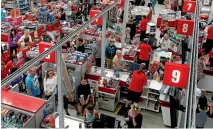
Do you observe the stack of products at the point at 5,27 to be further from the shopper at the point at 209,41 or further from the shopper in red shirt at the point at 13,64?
the shopper at the point at 209,41

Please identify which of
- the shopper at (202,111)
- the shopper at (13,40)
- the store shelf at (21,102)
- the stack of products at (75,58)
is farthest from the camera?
the shopper at (13,40)

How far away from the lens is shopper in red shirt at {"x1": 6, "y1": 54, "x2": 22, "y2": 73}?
8867 mm

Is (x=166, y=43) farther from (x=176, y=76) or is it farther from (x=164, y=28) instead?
(x=176, y=76)

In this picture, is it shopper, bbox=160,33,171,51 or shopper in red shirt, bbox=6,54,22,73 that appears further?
shopper, bbox=160,33,171,51

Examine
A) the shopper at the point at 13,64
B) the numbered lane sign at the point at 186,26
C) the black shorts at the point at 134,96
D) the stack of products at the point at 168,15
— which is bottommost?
the black shorts at the point at 134,96

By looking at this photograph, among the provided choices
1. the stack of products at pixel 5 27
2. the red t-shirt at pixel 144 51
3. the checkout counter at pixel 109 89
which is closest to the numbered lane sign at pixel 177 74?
the checkout counter at pixel 109 89

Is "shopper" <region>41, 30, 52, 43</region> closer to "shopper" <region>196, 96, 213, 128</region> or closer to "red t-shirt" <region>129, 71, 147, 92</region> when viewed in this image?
"red t-shirt" <region>129, 71, 147, 92</region>

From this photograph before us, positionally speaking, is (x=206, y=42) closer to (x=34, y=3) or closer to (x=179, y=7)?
(x=179, y=7)

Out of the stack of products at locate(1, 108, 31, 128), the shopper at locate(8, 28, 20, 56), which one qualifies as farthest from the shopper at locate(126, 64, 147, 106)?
the shopper at locate(8, 28, 20, 56)

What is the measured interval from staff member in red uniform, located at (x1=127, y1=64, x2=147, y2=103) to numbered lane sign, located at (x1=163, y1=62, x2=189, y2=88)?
172 centimetres

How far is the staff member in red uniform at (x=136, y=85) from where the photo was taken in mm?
8008

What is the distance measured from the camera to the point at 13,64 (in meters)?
9.30

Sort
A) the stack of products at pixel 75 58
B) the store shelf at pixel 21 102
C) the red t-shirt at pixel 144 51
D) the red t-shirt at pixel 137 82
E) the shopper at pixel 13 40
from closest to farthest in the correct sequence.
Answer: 1. the store shelf at pixel 21 102
2. the red t-shirt at pixel 137 82
3. the stack of products at pixel 75 58
4. the red t-shirt at pixel 144 51
5. the shopper at pixel 13 40

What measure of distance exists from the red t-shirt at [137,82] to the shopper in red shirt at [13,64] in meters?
3.78
